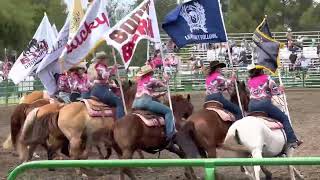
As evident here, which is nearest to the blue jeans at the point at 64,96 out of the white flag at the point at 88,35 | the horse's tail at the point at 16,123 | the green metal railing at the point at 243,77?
the horse's tail at the point at 16,123

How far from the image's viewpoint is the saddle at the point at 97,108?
12.3 m

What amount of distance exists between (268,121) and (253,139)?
70 centimetres

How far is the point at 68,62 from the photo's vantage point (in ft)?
41.8

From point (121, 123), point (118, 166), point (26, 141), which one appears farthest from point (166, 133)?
point (118, 166)

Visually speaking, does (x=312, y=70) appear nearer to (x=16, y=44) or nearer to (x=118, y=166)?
(x=16, y=44)

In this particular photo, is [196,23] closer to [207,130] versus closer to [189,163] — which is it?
[207,130]

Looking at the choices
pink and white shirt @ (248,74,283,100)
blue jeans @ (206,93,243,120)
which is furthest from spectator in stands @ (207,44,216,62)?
pink and white shirt @ (248,74,283,100)

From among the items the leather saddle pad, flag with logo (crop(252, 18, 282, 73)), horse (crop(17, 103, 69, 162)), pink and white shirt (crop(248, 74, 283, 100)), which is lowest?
horse (crop(17, 103, 69, 162))

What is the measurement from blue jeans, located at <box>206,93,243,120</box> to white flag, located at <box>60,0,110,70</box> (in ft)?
9.21

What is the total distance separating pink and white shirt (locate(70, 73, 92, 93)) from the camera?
Result: 1371 centimetres

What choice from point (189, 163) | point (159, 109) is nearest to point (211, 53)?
point (159, 109)

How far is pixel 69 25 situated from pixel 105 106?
10.3ft

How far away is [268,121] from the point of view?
406 inches

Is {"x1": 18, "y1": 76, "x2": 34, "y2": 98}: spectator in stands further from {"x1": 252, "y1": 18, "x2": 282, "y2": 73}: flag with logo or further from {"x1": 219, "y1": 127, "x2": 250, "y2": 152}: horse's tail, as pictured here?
{"x1": 219, "y1": 127, "x2": 250, "y2": 152}: horse's tail
